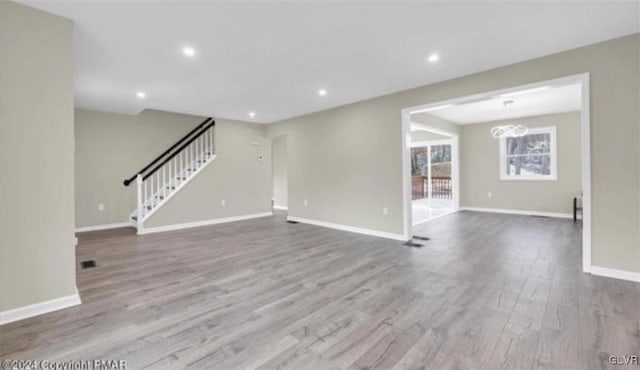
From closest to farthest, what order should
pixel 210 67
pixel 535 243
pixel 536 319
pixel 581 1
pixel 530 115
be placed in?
pixel 536 319 < pixel 581 1 < pixel 210 67 < pixel 535 243 < pixel 530 115

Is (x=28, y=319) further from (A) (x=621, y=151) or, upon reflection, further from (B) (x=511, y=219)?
(B) (x=511, y=219)

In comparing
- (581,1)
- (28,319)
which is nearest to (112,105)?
(28,319)

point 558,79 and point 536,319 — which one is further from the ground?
point 558,79

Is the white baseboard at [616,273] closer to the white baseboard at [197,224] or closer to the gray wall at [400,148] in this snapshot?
the gray wall at [400,148]

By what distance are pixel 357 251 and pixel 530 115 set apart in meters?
6.27

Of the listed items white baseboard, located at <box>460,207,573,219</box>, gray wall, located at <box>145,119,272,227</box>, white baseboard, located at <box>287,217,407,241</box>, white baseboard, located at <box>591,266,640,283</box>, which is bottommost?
white baseboard, located at <box>591,266,640,283</box>

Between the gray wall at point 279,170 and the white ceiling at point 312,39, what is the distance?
525cm

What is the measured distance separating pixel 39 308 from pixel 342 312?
251cm

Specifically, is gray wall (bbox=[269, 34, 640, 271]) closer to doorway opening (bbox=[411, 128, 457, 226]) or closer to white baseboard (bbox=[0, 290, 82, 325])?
doorway opening (bbox=[411, 128, 457, 226])

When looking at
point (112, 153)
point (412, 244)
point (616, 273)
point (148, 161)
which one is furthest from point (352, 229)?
point (112, 153)

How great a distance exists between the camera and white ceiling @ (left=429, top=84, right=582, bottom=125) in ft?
16.4

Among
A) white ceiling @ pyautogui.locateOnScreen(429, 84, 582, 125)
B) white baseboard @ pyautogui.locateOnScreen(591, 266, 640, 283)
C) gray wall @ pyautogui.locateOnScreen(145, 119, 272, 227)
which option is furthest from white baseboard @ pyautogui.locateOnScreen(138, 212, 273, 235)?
white baseboard @ pyautogui.locateOnScreen(591, 266, 640, 283)

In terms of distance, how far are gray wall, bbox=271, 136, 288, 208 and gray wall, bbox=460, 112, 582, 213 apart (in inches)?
220

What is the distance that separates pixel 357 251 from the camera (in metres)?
4.07
